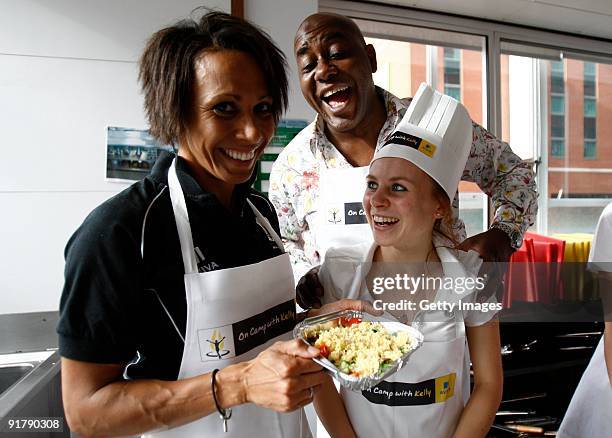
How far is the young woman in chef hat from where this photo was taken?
660 mm

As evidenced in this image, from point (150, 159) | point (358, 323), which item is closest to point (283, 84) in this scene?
point (358, 323)

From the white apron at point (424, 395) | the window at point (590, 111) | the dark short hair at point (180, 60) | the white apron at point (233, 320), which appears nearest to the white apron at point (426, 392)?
the white apron at point (424, 395)

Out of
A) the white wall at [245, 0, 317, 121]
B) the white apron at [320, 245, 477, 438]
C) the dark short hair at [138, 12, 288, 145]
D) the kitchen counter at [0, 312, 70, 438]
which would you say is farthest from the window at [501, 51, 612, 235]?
the kitchen counter at [0, 312, 70, 438]

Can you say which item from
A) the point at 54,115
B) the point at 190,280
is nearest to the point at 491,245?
the point at 190,280

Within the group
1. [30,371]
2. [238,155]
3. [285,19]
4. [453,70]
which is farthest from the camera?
[453,70]

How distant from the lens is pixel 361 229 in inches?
30.5

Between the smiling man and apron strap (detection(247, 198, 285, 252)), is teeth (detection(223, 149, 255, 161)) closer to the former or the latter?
apron strap (detection(247, 198, 285, 252))

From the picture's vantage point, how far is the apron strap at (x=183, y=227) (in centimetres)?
51

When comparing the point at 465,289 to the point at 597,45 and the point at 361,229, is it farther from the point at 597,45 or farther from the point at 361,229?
the point at 597,45

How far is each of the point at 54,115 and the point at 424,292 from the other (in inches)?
41.1

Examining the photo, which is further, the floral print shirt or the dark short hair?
the floral print shirt

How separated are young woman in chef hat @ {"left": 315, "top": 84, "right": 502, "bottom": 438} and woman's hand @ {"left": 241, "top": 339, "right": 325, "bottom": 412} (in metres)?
0.27

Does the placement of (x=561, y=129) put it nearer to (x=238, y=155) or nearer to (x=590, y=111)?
(x=590, y=111)

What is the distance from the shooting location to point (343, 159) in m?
0.83
